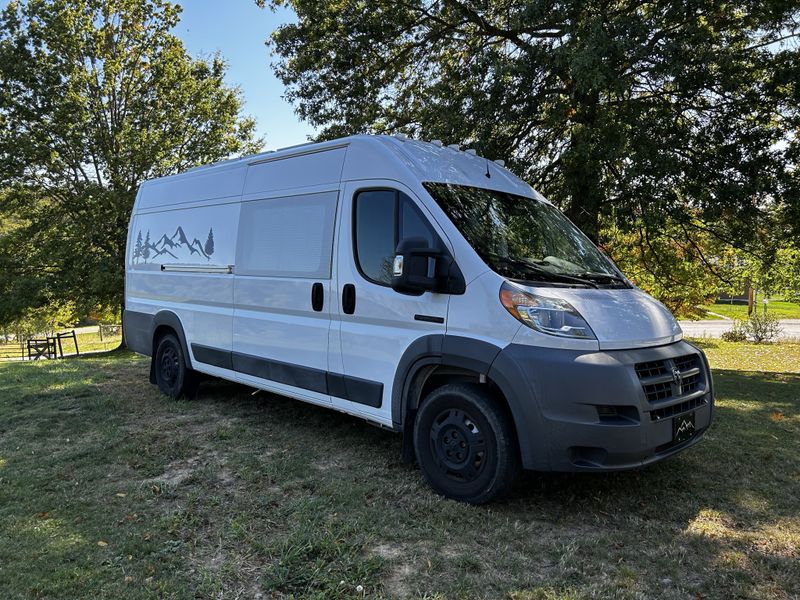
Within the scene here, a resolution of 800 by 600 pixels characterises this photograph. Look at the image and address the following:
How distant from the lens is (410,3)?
404 inches

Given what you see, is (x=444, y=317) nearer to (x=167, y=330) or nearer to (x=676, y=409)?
(x=676, y=409)

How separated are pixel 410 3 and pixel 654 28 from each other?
454 cm

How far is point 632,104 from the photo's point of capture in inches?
324

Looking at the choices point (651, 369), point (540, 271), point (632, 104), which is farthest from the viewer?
point (632, 104)

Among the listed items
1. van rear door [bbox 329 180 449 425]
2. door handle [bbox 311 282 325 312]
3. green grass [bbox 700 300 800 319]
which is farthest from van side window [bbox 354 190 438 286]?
green grass [bbox 700 300 800 319]

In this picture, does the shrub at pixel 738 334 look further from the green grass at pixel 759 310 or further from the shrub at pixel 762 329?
the green grass at pixel 759 310

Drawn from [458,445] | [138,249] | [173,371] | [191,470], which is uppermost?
[138,249]

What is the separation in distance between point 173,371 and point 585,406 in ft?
16.9

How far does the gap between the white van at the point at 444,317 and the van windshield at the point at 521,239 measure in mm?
17

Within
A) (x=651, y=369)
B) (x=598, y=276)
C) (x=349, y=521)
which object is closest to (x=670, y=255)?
(x=598, y=276)

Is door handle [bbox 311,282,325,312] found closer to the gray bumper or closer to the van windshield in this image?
the van windshield

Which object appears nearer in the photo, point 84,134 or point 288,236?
point 288,236

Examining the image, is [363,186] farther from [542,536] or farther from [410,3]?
[410,3]

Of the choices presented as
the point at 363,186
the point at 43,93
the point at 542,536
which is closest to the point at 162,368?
the point at 363,186
